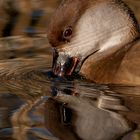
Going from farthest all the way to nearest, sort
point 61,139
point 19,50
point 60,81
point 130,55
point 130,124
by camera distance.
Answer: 1. point 19,50
2. point 60,81
3. point 130,55
4. point 130,124
5. point 61,139

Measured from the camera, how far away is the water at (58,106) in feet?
15.4

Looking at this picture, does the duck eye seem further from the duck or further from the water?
the water

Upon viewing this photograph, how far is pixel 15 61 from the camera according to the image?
712 cm

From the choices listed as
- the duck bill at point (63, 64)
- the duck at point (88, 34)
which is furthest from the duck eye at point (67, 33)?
the duck bill at point (63, 64)

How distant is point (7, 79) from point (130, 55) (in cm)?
125

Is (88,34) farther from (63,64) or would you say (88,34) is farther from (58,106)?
(58,106)

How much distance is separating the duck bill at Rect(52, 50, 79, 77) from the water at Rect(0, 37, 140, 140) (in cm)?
11

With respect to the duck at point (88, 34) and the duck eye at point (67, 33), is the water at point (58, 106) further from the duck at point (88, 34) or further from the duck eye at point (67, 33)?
the duck eye at point (67, 33)

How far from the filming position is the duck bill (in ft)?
22.0

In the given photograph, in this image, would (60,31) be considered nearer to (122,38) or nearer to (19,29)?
(122,38)

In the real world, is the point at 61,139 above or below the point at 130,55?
below

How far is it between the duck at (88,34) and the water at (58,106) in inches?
8.2

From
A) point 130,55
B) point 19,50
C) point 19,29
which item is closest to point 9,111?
point 130,55

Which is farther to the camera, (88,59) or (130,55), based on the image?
(88,59)
